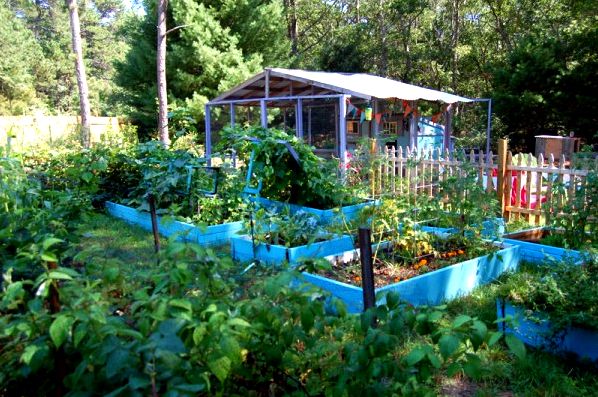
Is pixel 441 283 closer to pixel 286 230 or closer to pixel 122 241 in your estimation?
pixel 286 230

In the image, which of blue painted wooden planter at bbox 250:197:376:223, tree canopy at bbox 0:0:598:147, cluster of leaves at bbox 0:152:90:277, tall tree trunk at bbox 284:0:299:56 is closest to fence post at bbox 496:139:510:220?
blue painted wooden planter at bbox 250:197:376:223

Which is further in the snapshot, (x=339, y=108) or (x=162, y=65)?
(x=162, y=65)

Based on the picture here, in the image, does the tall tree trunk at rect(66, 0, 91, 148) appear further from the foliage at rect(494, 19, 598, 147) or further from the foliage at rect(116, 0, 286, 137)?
the foliage at rect(494, 19, 598, 147)

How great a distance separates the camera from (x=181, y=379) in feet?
4.29

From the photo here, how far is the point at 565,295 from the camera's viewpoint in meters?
3.32

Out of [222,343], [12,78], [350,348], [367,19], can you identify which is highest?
[367,19]

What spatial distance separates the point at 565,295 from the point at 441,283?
4.34 feet

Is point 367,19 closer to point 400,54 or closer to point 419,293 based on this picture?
point 400,54

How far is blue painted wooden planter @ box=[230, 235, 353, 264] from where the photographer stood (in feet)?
17.5

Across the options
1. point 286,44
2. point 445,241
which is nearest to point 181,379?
point 445,241

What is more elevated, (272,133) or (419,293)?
(272,133)

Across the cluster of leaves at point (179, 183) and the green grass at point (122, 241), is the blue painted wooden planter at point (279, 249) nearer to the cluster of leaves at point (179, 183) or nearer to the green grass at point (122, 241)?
the green grass at point (122, 241)

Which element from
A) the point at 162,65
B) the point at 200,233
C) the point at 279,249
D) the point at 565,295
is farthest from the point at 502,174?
the point at 162,65

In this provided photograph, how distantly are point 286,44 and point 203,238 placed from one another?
59.3 feet
